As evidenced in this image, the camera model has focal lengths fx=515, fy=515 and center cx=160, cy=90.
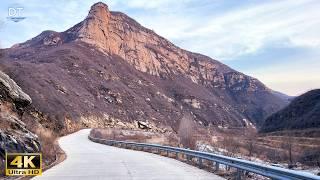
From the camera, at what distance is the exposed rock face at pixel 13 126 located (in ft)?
53.6

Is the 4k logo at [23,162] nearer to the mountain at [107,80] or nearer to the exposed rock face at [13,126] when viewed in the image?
the exposed rock face at [13,126]

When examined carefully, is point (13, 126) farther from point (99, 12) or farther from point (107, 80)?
point (99, 12)

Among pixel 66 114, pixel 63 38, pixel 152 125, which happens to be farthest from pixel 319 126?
pixel 63 38

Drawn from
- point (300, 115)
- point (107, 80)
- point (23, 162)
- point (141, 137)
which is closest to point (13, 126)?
point (23, 162)

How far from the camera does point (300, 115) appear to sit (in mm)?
99188

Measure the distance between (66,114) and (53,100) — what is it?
344 centimetres

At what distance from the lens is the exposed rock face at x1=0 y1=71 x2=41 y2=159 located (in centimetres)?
1633

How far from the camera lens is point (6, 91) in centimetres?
2342

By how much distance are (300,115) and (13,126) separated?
284 ft

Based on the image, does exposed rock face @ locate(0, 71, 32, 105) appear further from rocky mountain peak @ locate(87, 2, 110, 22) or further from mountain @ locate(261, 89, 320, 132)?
rocky mountain peak @ locate(87, 2, 110, 22)

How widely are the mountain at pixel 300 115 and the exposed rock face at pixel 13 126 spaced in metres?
68.1

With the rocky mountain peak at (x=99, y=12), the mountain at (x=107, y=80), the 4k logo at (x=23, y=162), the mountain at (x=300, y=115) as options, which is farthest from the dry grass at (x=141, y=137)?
the rocky mountain peak at (x=99, y=12)

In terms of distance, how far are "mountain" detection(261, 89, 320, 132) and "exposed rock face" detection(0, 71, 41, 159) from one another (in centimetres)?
6809

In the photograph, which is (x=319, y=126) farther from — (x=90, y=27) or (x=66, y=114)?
(x=90, y=27)
